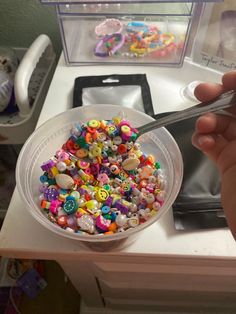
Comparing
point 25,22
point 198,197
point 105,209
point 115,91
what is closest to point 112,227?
point 105,209

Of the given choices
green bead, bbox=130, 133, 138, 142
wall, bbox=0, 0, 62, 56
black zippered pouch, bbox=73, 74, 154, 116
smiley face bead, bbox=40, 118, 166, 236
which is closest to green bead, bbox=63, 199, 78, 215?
smiley face bead, bbox=40, 118, 166, 236

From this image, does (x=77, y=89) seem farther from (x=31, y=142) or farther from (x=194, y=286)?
(x=194, y=286)

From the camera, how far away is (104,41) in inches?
25.8

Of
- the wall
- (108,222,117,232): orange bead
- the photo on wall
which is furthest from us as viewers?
the wall

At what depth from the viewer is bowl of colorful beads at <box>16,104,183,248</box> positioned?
37 cm

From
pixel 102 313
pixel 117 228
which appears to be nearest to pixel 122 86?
pixel 117 228

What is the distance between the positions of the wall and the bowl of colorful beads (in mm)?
381

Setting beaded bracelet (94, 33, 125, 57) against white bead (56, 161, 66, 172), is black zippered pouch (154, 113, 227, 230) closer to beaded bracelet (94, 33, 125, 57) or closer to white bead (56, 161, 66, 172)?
white bead (56, 161, 66, 172)

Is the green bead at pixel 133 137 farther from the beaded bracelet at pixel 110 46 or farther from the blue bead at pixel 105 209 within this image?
the beaded bracelet at pixel 110 46

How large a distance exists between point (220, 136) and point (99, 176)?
0.18 metres

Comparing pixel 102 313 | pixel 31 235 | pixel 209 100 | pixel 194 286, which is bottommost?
pixel 102 313

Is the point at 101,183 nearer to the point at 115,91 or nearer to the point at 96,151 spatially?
the point at 96,151

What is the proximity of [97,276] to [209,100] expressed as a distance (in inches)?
14.5

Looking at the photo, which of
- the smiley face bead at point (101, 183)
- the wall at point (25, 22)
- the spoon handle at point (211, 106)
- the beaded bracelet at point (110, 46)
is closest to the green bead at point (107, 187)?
the smiley face bead at point (101, 183)
